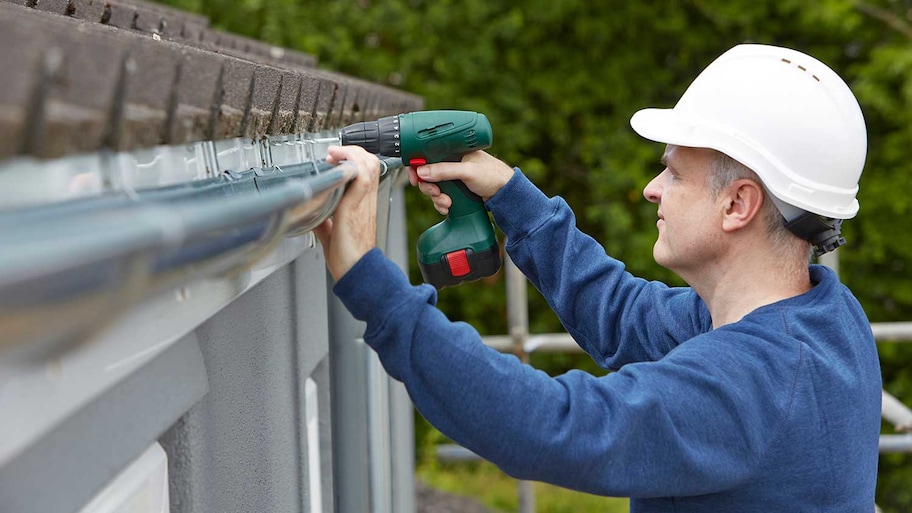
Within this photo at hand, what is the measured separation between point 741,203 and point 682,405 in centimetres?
50

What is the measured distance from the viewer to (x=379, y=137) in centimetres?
172

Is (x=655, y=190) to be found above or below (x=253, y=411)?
above

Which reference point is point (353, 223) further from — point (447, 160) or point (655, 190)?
point (655, 190)

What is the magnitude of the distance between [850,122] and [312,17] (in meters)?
7.38

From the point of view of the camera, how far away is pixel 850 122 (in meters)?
1.73

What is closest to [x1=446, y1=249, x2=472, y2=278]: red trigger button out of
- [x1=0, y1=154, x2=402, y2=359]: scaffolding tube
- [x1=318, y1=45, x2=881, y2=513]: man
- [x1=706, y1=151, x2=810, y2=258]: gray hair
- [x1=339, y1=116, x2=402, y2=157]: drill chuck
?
[x1=318, y1=45, x2=881, y2=513]: man

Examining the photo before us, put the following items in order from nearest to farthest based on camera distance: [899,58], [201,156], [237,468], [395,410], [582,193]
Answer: [201,156], [237,468], [395,410], [899,58], [582,193]

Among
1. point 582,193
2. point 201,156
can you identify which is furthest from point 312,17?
point 201,156

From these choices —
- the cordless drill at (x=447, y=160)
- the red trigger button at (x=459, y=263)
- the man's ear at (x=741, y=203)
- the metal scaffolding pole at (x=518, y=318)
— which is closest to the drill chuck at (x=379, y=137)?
the cordless drill at (x=447, y=160)

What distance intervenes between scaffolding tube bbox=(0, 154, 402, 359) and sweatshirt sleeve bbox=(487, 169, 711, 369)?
129 cm

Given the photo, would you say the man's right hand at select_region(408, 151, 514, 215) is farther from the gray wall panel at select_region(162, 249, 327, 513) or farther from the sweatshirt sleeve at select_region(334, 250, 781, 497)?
the sweatshirt sleeve at select_region(334, 250, 781, 497)

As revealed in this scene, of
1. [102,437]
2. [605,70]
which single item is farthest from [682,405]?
[605,70]

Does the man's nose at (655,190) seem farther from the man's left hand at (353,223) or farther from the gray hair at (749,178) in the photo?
the man's left hand at (353,223)

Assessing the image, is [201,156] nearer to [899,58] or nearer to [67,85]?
[67,85]
